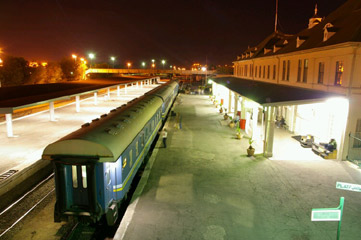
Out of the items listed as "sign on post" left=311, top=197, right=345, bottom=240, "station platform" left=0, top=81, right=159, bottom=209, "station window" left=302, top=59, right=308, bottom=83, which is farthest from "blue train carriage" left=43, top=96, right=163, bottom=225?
"station window" left=302, top=59, right=308, bottom=83

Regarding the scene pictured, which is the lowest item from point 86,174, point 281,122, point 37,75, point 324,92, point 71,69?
point 281,122

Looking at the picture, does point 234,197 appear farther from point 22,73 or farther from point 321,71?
point 22,73

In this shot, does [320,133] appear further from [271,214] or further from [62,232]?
[62,232]

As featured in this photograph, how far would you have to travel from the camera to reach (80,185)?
7512mm

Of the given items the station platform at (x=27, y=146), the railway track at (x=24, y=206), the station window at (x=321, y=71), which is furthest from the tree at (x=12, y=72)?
the station window at (x=321, y=71)

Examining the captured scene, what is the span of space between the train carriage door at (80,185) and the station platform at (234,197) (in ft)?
4.77

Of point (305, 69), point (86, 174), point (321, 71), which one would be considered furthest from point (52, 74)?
point (86, 174)

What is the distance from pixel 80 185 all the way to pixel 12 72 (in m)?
55.6

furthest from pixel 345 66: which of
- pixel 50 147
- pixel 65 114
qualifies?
pixel 65 114

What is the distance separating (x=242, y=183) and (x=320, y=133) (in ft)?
27.0

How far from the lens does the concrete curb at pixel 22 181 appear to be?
11.2 metres

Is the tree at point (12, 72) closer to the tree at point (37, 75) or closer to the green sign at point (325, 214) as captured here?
the tree at point (37, 75)

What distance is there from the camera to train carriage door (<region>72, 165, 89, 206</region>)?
7458mm

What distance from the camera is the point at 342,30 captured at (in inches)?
609
